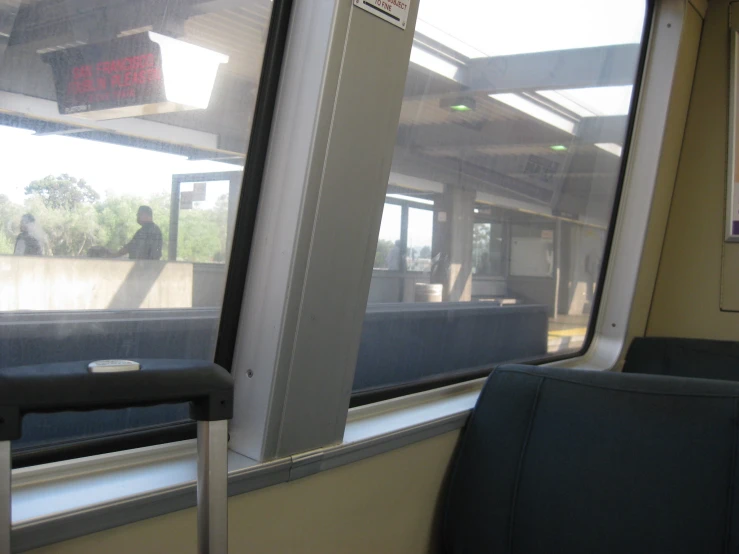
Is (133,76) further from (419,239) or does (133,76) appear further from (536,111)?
(536,111)

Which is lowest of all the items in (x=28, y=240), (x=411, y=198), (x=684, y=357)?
(x=684, y=357)

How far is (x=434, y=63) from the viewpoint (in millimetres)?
2189

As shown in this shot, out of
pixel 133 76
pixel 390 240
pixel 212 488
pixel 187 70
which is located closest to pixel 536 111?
pixel 390 240

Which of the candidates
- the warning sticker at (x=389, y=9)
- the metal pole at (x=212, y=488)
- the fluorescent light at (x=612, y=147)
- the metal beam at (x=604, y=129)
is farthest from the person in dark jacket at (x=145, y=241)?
the fluorescent light at (x=612, y=147)

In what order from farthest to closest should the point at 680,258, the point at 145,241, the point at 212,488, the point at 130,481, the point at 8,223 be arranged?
the point at 680,258 → the point at 145,241 → the point at 130,481 → the point at 8,223 → the point at 212,488

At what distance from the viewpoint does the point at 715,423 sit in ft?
5.75

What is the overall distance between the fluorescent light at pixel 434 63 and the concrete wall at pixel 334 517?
1.15m

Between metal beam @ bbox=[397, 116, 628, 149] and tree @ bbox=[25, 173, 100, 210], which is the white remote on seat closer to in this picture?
tree @ bbox=[25, 173, 100, 210]

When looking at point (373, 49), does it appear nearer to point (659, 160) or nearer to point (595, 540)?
point (595, 540)

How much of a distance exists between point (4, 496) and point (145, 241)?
0.68m

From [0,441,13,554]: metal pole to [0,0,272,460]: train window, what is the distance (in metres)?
0.47

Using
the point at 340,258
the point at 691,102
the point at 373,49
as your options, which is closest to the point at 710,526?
the point at 340,258

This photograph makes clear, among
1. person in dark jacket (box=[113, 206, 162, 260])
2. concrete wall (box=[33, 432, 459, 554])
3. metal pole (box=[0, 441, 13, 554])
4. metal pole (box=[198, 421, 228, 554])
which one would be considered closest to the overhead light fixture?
concrete wall (box=[33, 432, 459, 554])

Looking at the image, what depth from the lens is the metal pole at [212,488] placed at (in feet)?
3.31
